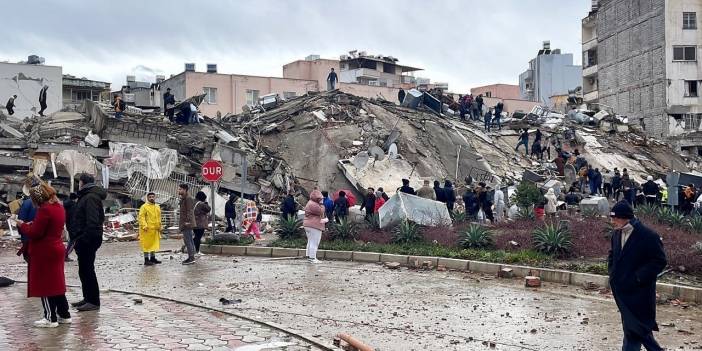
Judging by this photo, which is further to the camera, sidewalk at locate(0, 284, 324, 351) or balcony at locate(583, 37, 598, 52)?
balcony at locate(583, 37, 598, 52)

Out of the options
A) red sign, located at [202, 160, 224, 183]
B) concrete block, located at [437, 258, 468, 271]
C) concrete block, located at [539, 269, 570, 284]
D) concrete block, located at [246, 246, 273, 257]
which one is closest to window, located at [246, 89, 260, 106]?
red sign, located at [202, 160, 224, 183]

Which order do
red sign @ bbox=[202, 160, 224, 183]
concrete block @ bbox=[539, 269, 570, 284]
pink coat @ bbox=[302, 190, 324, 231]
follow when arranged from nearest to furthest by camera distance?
concrete block @ bbox=[539, 269, 570, 284] → pink coat @ bbox=[302, 190, 324, 231] → red sign @ bbox=[202, 160, 224, 183]

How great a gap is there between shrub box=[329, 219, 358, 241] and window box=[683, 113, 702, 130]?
39.3 m

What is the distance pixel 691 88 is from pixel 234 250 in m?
41.9

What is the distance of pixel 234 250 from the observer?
18.7 metres

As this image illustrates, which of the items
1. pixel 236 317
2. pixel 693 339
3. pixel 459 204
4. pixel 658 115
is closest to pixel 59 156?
pixel 459 204

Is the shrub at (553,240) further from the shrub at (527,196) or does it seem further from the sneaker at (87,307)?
the sneaker at (87,307)

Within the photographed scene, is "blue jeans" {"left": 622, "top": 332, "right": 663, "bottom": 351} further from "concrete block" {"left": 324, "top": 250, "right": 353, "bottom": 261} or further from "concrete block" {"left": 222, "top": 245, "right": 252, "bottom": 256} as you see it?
"concrete block" {"left": 222, "top": 245, "right": 252, "bottom": 256}

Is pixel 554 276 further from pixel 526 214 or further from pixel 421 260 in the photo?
pixel 526 214

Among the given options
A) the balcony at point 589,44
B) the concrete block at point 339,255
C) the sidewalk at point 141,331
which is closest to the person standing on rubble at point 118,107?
the concrete block at point 339,255

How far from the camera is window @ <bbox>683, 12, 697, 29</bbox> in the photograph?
50938 millimetres

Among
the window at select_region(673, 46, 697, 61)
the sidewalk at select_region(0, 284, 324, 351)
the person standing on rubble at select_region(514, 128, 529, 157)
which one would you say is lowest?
the sidewalk at select_region(0, 284, 324, 351)

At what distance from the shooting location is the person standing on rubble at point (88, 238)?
9594 mm

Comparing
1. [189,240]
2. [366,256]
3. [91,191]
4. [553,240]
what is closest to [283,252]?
[366,256]
